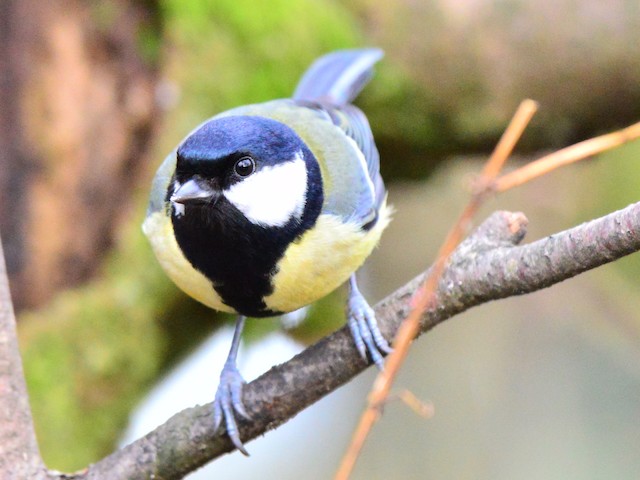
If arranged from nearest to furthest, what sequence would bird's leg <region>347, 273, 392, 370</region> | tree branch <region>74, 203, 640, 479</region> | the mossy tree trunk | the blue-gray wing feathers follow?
tree branch <region>74, 203, 640, 479</region> → bird's leg <region>347, 273, 392, 370</region> → the blue-gray wing feathers → the mossy tree trunk

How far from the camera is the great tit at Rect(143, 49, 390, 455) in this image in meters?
1.38

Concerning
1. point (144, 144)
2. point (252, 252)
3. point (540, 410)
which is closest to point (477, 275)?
point (252, 252)

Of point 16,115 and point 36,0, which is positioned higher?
point 36,0

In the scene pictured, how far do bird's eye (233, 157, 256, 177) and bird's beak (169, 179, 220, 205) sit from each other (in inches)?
2.0

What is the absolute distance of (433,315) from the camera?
135cm

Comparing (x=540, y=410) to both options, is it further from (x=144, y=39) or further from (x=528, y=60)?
(x=144, y=39)

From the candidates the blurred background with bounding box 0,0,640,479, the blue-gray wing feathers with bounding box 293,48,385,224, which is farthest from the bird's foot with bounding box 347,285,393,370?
the blurred background with bounding box 0,0,640,479

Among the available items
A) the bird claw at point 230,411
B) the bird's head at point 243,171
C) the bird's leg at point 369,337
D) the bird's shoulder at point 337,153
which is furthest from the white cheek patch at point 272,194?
the bird claw at point 230,411


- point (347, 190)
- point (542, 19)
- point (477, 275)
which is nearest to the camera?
point (477, 275)

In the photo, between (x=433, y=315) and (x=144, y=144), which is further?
(x=144, y=144)

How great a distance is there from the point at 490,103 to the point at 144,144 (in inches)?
44.1

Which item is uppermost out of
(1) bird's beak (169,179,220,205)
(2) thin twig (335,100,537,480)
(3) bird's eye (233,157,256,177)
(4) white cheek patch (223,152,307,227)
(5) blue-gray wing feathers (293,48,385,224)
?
(2) thin twig (335,100,537,480)

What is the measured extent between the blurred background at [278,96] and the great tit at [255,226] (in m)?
0.81

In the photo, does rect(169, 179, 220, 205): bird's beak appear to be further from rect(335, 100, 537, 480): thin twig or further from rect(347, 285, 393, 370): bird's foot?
rect(335, 100, 537, 480): thin twig
